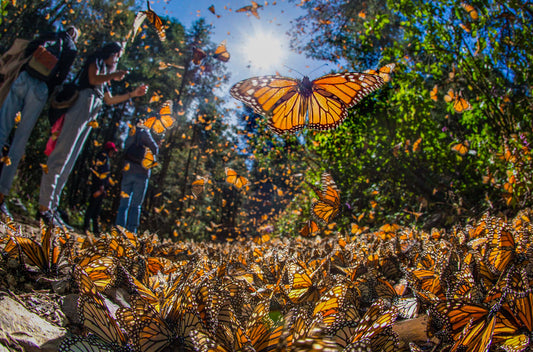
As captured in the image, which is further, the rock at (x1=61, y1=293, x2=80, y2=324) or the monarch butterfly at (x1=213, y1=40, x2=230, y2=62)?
the monarch butterfly at (x1=213, y1=40, x2=230, y2=62)

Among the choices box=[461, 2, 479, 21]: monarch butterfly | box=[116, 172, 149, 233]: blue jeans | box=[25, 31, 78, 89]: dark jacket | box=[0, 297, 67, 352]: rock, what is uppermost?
box=[461, 2, 479, 21]: monarch butterfly

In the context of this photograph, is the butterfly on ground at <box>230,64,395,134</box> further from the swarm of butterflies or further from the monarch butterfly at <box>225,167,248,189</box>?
the monarch butterfly at <box>225,167,248,189</box>

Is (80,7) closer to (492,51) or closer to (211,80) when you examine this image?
(211,80)

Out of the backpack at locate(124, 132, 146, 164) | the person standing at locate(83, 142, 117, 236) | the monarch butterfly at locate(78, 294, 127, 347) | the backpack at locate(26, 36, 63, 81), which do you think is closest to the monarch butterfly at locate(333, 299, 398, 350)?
the monarch butterfly at locate(78, 294, 127, 347)

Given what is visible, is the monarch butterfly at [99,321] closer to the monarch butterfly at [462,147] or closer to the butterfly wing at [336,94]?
the butterfly wing at [336,94]

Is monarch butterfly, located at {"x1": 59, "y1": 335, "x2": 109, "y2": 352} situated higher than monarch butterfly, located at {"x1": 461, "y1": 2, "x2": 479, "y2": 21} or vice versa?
monarch butterfly, located at {"x1": 461, "y1": 2, "x2": 479, "y2": 21}

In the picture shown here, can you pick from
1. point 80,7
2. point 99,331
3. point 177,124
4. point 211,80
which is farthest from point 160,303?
point 211,80

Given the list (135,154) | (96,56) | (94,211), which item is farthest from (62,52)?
(94,211)
